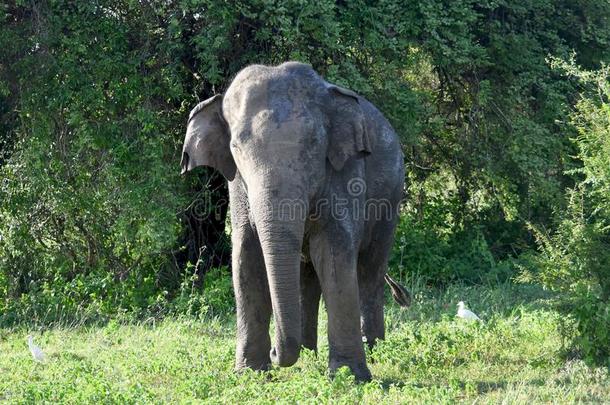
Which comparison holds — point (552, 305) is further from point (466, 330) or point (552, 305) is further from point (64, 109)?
point (64, 109)

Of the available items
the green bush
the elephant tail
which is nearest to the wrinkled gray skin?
the green bush

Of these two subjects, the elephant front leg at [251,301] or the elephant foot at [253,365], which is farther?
the elephant foot at [253,365]

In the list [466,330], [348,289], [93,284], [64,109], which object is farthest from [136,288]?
[348,289]

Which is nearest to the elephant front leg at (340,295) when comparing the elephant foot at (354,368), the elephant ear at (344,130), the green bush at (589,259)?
the elephant foot at (354,368)

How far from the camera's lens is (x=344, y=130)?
7496 millimetres

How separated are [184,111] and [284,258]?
5.54 metres

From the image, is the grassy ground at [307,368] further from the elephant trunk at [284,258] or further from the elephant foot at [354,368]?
the elephant trunk at [284,258]

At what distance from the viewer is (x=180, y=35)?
1164 cm

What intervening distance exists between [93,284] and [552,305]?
554 cm

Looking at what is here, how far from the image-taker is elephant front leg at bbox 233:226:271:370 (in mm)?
7648

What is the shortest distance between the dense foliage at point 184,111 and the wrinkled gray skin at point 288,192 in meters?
3.18

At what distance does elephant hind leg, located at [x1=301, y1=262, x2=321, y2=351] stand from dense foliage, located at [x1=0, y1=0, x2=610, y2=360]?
8.88ft

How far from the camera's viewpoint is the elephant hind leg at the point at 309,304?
8477mm

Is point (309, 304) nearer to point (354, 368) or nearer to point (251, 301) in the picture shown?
point (251, 301)
